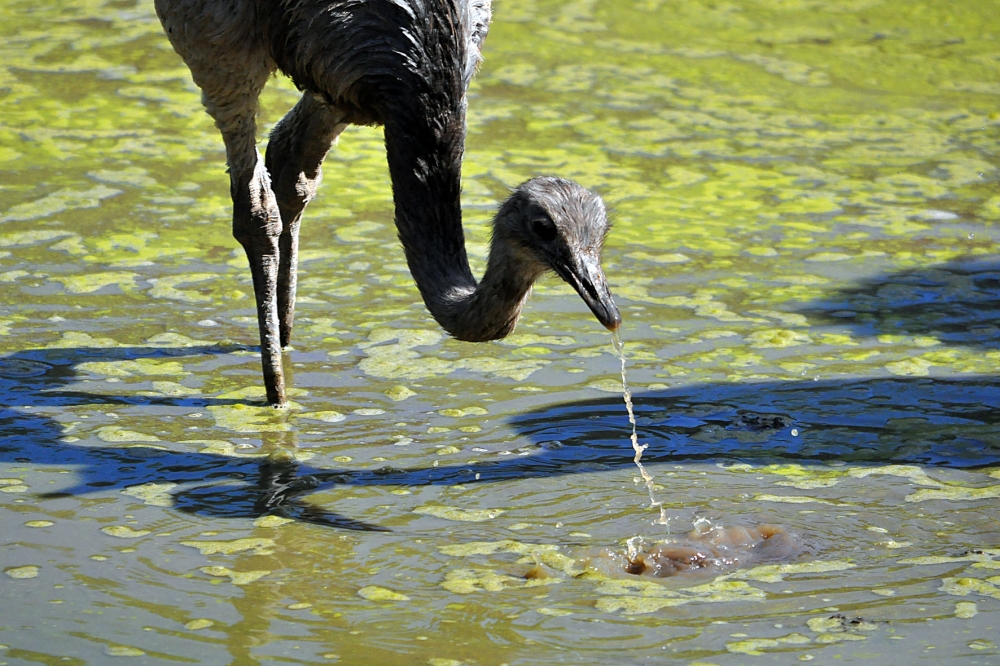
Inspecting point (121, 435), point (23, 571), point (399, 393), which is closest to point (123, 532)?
point (23, 571)

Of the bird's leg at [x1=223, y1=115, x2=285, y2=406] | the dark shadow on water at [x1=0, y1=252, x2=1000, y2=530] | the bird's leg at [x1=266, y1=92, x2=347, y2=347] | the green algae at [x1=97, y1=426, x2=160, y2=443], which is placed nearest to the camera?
the dark shadow on water at [x1=0, y1=252, x2=1000, y2=530]

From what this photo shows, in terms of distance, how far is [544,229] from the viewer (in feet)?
16.3

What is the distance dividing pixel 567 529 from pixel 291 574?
104 cm

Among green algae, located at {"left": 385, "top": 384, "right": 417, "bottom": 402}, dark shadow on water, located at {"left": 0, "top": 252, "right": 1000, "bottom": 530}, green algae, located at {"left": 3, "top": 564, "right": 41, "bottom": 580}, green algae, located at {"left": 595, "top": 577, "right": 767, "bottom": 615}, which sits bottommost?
green algae, located at {"left": 595, "top": 577, "right": 767, "bottom": 615}

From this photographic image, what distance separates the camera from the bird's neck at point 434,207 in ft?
17.8

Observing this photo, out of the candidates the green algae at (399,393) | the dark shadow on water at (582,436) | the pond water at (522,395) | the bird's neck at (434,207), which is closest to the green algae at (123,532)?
the pond water at (522,395)

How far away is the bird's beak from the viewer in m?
4.68

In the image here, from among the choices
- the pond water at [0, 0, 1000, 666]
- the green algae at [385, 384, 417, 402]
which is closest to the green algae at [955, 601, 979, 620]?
the pond water at [0, 0, 1000, 666]

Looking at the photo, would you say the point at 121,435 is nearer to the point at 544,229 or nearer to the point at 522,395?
the point at 522,395

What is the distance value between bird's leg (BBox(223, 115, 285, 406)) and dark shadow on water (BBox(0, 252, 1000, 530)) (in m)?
0.31

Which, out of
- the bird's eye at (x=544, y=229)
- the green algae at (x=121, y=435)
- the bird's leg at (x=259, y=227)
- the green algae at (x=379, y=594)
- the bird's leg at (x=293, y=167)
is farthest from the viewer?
the bird's leg at (x=293, y=167)

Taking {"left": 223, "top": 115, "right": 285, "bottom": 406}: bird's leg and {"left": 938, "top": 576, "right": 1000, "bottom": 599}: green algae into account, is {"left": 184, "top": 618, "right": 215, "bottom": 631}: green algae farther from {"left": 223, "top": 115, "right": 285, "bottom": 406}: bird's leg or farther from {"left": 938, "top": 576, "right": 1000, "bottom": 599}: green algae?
{"left": 938, "top": 576, "right": 1000, "bottom": 599}: green algae

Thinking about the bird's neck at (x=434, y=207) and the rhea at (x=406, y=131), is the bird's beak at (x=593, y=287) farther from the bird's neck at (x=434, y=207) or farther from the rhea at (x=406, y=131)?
the bird's neck at (x=434, y=207)

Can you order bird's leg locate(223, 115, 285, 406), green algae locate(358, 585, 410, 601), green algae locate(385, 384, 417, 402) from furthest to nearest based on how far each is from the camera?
green algae locate(385, 384, 417, 402) → bird's leg locate(223, 115, 285, 406) → green algae locate(358, 585, 410, 601)
